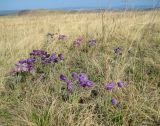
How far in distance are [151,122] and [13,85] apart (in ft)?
5.12

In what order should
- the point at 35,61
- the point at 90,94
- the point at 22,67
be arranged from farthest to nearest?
1. the point at 35,61
2. the point at 22,67
3. the point at 90,94

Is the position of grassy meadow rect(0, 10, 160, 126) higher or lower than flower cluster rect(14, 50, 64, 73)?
lower

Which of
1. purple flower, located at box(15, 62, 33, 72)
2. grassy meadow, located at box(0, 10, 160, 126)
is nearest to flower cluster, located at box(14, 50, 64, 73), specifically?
purple flower, located at box(15, 62, 33, 72)

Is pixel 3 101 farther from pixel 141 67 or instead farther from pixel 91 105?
pixel 141 67

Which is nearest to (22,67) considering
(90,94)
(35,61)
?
(35,61)

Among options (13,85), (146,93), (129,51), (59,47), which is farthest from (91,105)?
(59,47)

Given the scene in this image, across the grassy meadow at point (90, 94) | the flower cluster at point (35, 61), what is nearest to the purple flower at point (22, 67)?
the flower cluster at point (35, 61)

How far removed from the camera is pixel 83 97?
2922 millimetres

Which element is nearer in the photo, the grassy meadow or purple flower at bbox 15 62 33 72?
the grassy meadow

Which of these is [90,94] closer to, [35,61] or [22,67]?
[22,67]

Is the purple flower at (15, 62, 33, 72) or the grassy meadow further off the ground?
the purple flower at (15, 62, 33, 72)

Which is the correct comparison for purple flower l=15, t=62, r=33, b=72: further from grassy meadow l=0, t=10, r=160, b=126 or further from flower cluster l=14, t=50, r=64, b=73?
grassy meadow l=0, t=10, r=160, b=126

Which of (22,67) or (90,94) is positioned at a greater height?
(22,67)

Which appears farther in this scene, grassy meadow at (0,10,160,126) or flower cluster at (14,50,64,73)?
flower cluster at (14,50,64,73)
